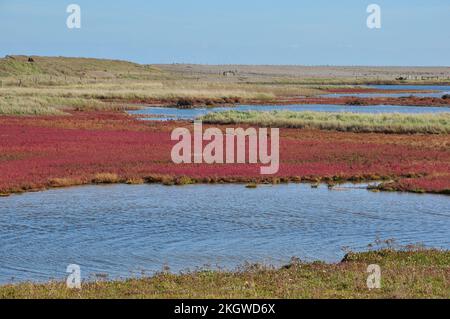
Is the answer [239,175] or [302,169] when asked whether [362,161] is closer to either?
[302,169]

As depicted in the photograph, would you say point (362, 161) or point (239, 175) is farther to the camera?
point (362, 161)

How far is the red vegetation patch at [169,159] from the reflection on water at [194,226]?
205cm

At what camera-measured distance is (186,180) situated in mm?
37656

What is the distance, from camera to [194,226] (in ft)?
87.2

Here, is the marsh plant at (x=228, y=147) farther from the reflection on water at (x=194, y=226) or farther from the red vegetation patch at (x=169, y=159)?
the reflection on water at (x=194, y=226)

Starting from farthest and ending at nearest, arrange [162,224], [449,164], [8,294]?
[449,164]
[162,224]
[8,294]

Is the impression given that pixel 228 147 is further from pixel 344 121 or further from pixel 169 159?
pixel 344 121

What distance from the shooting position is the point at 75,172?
38.6 m

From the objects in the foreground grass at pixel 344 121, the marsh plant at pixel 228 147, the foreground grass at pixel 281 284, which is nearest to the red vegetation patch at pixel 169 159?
the marsh plant at pixel 228 147

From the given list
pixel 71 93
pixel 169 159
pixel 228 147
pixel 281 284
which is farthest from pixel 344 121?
pixel 281 284

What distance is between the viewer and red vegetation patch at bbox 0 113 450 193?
37.7m

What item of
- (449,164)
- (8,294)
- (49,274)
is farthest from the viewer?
(449,164)
